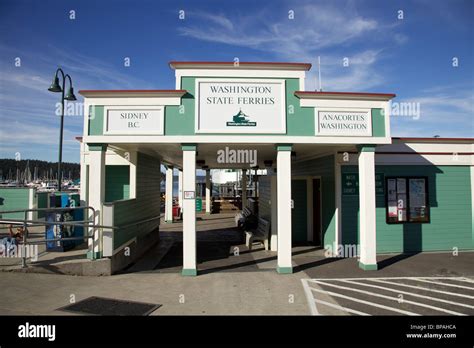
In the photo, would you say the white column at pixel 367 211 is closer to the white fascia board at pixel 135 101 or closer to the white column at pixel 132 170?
the white fascia board at pixel 135 101

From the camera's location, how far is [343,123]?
7.80 meters

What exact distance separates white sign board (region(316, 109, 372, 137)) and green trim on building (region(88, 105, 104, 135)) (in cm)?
551

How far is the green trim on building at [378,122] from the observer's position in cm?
791

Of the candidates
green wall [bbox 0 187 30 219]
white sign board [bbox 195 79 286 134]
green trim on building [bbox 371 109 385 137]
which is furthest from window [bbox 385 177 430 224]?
green wall [bbox 0 187 30 219]

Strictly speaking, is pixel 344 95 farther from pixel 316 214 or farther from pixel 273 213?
pixel 316 214

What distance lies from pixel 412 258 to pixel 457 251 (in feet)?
7.01

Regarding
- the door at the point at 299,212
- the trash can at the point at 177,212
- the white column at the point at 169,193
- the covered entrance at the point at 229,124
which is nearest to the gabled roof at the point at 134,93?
the covered entrance at the point at 229,124

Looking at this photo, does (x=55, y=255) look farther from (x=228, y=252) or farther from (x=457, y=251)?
(x=457, y=251)

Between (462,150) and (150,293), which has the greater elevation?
(462,150)

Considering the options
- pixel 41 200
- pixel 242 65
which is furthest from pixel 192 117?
pixel 41 200

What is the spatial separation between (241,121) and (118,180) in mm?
5133

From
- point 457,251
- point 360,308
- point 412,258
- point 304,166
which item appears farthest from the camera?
point 304,166
